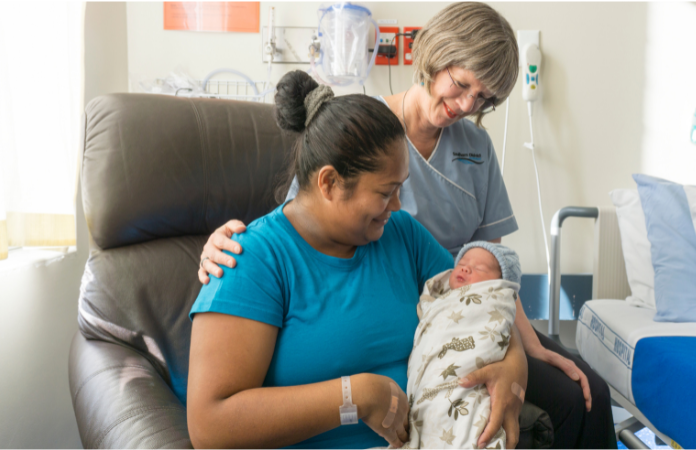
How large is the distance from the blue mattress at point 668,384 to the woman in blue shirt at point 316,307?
581 mm

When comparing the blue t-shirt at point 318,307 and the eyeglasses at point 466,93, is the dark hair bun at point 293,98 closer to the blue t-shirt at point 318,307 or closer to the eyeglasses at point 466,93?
the blue t-shirt at point 318,307

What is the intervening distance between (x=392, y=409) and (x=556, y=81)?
1.89 metres

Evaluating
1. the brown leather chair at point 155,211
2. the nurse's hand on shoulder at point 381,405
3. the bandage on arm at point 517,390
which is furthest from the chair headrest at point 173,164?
the bandage on arm at point 517,390

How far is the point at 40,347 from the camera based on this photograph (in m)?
1.44

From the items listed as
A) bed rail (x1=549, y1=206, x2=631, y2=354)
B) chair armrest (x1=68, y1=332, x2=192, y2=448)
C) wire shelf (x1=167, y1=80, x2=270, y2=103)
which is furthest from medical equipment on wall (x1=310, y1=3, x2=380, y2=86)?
chair armrest (x1=68, y1=332, x2=192, y2=448)

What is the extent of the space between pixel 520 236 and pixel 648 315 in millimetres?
725

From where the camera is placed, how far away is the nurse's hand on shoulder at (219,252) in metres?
0.84

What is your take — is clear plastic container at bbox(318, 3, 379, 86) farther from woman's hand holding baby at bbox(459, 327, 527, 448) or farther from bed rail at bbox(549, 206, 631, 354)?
woman's hand holding baby at bbox(459, 327, 527, 448)

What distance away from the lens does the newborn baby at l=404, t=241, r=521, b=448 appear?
2.74 feet

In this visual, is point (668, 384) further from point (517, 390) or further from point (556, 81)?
point (556, 81)

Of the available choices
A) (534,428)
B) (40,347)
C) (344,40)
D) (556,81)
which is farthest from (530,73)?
(40,347)

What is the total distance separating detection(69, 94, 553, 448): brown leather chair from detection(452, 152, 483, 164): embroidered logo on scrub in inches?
20.4

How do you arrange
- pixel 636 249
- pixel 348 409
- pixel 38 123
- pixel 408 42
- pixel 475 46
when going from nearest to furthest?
pixel 348 409 → pixel 475 46 → pixel 38 123 → pixel 636 249 → pixel 408 42

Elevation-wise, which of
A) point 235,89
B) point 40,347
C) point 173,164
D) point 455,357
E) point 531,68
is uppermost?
point 531,68
